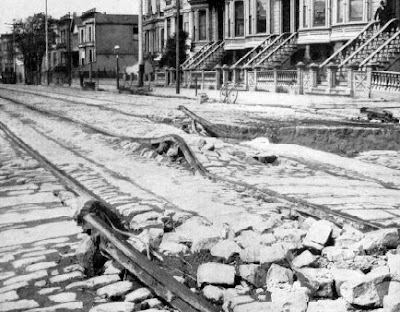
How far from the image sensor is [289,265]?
4859 millimetres

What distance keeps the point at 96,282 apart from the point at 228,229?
149 cm

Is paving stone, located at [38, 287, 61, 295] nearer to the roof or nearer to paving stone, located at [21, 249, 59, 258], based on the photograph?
paving stone, located at [21, 249, 59, 258]

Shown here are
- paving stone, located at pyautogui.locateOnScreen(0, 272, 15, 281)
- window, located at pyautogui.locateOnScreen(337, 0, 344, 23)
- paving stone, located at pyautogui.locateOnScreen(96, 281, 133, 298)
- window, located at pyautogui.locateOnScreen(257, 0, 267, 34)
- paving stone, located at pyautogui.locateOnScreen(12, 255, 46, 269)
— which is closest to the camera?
paving stone, located at pyautogui.locateOnScreen(96, 281, 133, 298)

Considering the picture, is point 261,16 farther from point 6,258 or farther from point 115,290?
point 115,290

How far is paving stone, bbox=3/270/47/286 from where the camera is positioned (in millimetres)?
4887

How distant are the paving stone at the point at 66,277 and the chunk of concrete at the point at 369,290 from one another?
2.12 meters

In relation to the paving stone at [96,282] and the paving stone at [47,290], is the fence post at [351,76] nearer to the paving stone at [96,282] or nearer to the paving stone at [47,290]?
the paving stone at [96,282]

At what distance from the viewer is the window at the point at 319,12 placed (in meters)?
34.6

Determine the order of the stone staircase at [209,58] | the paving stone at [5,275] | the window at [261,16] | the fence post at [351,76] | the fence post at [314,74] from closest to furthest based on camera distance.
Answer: the paving stone at [5,275], the fence post at [351,76], the fence post at [314,74], the window at [261,16], the stone staircase at [209,58]

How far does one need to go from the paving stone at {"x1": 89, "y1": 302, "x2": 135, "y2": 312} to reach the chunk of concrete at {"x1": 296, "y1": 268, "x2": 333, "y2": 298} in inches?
49.2

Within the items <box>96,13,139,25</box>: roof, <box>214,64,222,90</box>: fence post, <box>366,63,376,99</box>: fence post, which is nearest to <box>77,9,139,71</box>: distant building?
<box>96,13,139,25</box>: roof

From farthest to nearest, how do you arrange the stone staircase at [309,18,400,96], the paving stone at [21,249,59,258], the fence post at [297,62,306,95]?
1. the fence post at [297,62,306,95]
2. the stone staircase at [309,18,400,96]
3. the paving stone at [21,249,59,258]

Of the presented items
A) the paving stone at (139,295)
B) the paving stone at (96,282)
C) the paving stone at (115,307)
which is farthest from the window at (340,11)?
the paving stone at (115,307)

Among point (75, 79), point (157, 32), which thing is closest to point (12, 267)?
point (157, 32)
